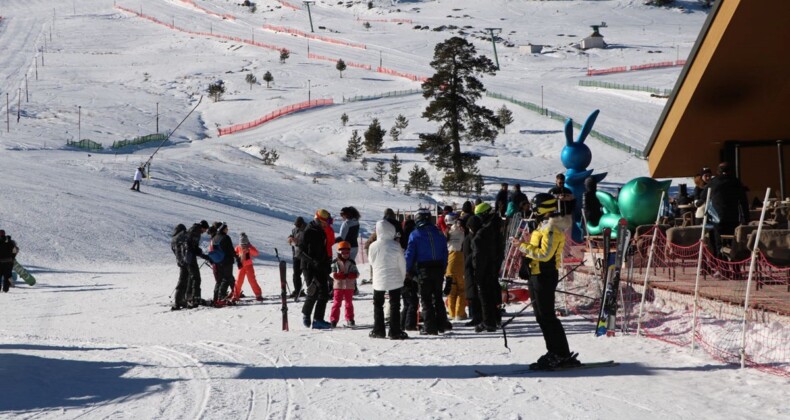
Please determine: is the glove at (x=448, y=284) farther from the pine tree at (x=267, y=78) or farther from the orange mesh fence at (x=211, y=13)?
the orange mesh fence at (x=211, y=13)

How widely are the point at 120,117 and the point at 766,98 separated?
56.3 m

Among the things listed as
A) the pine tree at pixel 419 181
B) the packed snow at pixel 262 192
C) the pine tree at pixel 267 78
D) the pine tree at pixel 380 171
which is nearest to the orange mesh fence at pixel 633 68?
the packed snow at pixel 262 192

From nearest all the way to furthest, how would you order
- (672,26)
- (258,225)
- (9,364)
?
(9,364), (258,225), (672,26)

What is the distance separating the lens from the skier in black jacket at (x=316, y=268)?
12867mm

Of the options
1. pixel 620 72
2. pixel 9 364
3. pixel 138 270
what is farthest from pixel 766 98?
pixel 620 72

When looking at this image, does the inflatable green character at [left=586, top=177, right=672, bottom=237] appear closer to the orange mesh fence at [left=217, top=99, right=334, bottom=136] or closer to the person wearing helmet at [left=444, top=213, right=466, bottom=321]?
the person wearing helmet at [left=444, top=213, right=466, bottom=321]

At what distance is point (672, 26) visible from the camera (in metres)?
112

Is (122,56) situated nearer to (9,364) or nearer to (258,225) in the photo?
(258,225)

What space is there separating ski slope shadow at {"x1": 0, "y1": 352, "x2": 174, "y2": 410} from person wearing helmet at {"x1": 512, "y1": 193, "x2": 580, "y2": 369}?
341cm

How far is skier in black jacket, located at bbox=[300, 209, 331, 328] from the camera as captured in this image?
12.9 metres

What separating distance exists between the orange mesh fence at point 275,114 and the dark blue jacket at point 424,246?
2123 inches

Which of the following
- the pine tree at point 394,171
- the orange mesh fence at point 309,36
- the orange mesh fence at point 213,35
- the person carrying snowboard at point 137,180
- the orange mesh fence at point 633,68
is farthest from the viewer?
the orange mesh fence at point 309,36

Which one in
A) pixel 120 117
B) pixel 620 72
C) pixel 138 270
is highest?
pixel 620 72

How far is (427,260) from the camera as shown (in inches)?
462
